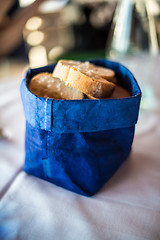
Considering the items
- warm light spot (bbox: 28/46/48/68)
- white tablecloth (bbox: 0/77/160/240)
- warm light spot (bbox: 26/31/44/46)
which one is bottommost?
warm light spot (bbox: 28/46/48/68)

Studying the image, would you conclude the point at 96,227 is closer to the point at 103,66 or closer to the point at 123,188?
the point at 123,188

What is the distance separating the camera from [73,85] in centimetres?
43

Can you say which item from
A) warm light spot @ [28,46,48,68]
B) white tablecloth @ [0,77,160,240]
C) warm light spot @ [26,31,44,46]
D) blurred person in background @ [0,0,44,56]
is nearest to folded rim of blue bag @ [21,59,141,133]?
white tablecloth @ [0,77,160,240]

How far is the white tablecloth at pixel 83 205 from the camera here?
Result: 1.13ft

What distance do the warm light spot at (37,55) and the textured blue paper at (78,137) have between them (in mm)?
2082

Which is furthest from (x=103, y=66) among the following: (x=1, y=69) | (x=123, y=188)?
(x=1, y=69)

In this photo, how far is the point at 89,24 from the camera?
257cm

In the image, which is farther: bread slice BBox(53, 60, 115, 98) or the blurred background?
the blurred background

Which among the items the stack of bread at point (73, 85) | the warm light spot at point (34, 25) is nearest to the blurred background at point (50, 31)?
the warm light spot at point (34, 25)

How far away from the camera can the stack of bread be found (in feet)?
1.37

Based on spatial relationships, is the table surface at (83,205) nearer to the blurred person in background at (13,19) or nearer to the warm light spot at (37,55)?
the blurred person in background at (13,19)

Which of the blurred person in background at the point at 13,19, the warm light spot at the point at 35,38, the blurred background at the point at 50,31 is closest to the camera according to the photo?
the blurred person in background at the point at 13,19

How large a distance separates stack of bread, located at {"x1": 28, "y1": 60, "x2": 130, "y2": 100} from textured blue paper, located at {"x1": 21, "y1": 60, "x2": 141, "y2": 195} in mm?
40

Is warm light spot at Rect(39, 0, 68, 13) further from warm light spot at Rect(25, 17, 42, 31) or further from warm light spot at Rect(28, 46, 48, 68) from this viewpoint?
warm light spot at Rect(28, 46, 48, 68)
